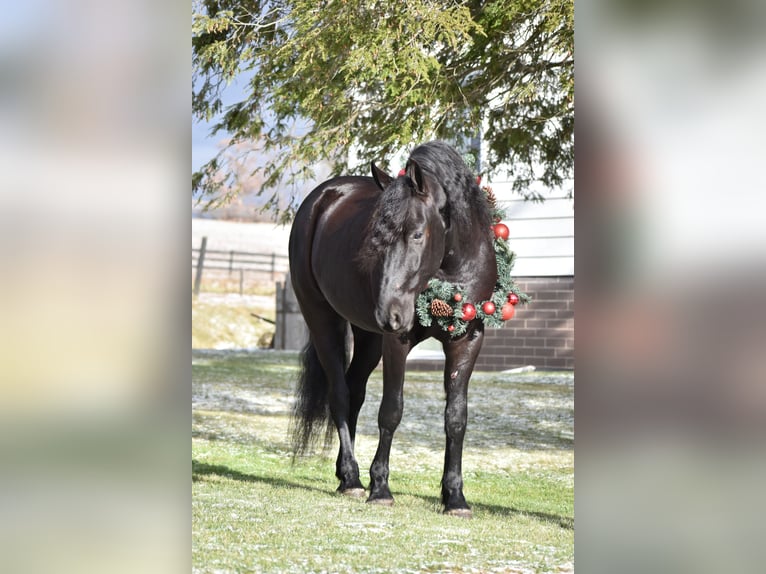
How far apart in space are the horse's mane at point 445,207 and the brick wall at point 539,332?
8.72 meters

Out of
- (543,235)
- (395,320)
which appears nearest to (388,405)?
(395,320)

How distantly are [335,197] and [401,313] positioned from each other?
1.88 m

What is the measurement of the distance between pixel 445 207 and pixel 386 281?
614 mm

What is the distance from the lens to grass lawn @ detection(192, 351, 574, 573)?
12.6 ft

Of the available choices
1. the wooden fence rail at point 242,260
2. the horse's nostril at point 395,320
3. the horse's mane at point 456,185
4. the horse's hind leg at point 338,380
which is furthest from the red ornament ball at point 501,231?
the wooden fence rail at point 242,260

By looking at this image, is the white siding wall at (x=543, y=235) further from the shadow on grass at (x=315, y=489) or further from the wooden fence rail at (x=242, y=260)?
the wooden fence rail at (x=242, y=260)

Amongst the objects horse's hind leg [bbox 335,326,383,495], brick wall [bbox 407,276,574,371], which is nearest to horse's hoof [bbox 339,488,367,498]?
horse's hind leg [bbox 335,326,383,495]

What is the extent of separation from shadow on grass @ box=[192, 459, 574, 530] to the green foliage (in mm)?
2509

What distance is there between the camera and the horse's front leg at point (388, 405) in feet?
16.9

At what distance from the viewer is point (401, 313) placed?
4707mm

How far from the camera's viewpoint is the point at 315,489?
5.95 metres

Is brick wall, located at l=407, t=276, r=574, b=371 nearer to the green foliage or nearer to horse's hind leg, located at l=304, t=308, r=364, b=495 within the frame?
the green foliage
